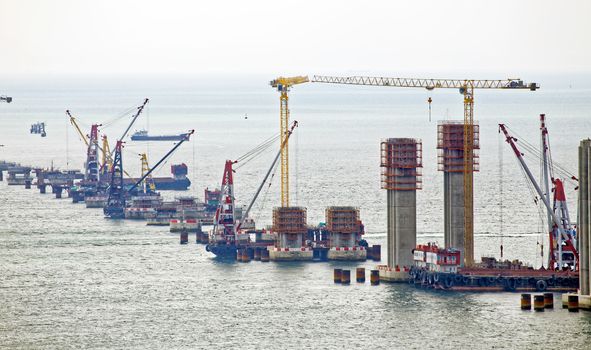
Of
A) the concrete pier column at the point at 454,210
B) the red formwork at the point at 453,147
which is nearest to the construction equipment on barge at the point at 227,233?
the concrete pier column at the point at 454,210

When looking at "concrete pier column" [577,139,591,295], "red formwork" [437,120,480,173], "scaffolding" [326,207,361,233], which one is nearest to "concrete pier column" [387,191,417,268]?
"red formwork" [437,120,480,173]

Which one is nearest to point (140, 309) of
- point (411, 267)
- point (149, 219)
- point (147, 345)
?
point (147, 345)

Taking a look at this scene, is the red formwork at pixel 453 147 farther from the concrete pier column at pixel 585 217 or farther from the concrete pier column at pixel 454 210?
the concrete pier column at pixel 585 217

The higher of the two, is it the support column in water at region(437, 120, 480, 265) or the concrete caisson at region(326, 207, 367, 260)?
the support column in water at region(437, 120, 480, 265)

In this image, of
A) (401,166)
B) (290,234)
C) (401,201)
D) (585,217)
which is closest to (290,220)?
(290,234)

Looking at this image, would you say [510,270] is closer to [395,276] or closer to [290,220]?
[395,276]

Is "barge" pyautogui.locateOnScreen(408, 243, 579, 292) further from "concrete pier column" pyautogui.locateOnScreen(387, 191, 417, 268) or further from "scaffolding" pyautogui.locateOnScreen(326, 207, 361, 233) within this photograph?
"scaffolding" pyautogui.locateOnScreen(326, 207, 361, 233)
